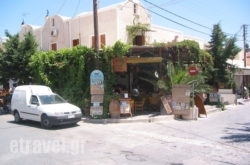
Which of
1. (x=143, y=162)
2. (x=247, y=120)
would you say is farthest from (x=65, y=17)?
(x=143, y=162)

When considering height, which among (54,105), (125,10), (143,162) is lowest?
(143,162)

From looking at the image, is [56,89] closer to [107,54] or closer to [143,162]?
[107,54]

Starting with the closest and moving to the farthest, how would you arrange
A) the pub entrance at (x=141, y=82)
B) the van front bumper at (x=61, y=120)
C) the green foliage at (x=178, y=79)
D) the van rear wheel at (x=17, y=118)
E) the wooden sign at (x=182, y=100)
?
the van front bumper at (x=61, y=120), the van rear wheel at (x=17, y=118), the wooden sign at (x=182, y=100), the green foliage at (x=178, y=79), the pub entrance at (x=141, y=82)

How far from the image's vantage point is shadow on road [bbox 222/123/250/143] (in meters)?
11.5

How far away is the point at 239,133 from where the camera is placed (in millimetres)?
12703

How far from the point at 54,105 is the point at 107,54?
13.8 ft

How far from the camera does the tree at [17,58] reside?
21.3 metres

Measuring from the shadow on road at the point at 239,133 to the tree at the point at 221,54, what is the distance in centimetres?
1064

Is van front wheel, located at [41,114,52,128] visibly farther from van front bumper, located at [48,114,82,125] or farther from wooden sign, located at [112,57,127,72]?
wooden sign, located at [112,57,127,72]

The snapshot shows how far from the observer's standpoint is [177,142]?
1098 centimetres

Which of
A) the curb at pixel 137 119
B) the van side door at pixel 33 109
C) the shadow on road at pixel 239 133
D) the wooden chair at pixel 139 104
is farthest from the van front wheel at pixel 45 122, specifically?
the shadow on road at pixel 239 133

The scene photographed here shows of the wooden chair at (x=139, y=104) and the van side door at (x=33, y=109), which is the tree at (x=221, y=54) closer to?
the wooden chair at (x=139, y=104)

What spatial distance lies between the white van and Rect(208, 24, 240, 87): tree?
45.8ft

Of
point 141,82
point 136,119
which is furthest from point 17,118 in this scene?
point 141,82
